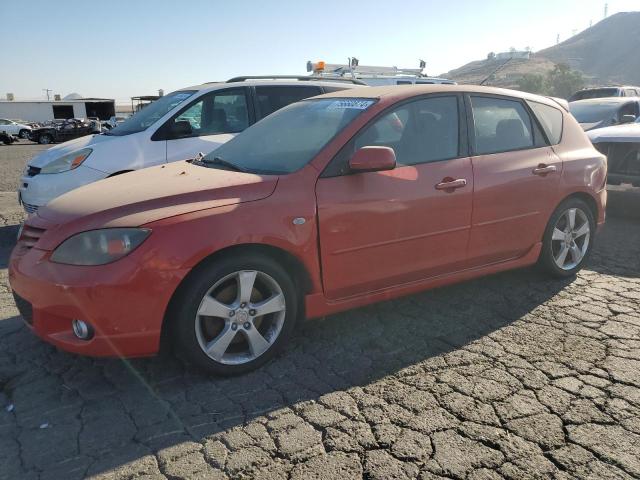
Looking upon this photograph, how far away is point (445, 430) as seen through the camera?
252 centimetres

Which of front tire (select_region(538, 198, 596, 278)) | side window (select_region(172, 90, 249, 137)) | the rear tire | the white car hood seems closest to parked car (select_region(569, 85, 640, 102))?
the white car hood

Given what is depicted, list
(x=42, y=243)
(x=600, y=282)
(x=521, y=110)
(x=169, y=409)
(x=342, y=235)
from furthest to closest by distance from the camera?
(x=600, y=282) → (x=521, y=110) → (x=342, y=235) → (x=42, y=243) → (x=169, y=409)

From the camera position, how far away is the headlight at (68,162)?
5.90 m

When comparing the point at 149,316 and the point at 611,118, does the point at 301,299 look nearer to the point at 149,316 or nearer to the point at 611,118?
the point at 149,316

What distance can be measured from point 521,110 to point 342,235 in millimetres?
2127

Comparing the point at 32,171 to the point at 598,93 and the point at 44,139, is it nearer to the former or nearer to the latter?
A: the point at 598,93

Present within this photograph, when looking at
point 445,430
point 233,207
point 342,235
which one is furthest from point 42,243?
point 445,430

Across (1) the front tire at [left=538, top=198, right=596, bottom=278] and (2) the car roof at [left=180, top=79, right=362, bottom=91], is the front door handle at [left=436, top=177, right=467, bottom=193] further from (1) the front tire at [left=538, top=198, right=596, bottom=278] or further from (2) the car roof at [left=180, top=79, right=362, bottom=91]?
(2) the car roof at [left=180, top=79, right=362, bottom=91]

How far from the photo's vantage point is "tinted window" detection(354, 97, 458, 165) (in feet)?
11.5

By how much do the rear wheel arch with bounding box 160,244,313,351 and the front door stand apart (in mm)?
146

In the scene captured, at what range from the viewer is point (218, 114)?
6.41 m

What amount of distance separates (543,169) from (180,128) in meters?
3.98

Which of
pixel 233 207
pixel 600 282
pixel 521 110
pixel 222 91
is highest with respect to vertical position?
pixel 222 91

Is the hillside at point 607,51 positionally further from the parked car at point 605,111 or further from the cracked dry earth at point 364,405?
the cracked dry earth at point 364,405
